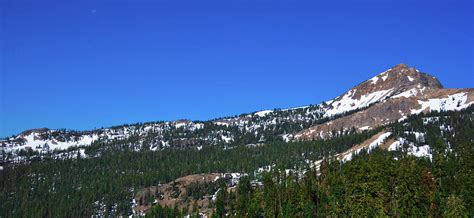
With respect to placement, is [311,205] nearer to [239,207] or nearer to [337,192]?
[337,192]

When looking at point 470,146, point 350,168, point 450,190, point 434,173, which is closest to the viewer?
point 450,190

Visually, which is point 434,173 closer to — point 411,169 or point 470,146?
point 411,169

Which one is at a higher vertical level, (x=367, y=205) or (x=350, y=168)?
(x=350, y=168)

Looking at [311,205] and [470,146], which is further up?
[470,146]

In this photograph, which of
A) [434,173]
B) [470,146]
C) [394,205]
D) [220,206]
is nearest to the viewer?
[394,205]

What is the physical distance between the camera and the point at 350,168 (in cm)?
15900

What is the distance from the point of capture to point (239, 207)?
165375 millimetres

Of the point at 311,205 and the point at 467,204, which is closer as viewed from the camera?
the point at 467,204

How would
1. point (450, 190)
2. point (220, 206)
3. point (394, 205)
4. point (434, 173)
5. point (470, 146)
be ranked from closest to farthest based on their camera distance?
1. point (394, 205)
2. point (450, 190)
3. point (434, 173)
4. point (470, 146)
5. point (220, 206)

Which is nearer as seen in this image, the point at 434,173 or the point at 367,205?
the point at 367,205

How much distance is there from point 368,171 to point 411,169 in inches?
450

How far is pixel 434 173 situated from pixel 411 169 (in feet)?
35.6

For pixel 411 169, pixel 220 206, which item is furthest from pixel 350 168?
pixel 220 206

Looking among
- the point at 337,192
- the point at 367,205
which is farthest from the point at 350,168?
the point at 367,205
